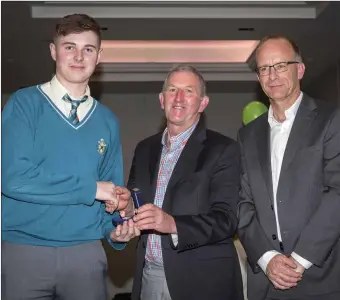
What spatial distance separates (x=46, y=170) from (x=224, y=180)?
0.83m

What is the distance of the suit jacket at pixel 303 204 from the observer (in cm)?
202

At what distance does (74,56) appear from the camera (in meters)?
1.81

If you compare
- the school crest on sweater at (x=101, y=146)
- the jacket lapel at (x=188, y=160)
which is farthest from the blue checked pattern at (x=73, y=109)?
the jacket lapel at (x=188, y=160)

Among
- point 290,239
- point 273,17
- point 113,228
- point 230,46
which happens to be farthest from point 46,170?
point 230,46

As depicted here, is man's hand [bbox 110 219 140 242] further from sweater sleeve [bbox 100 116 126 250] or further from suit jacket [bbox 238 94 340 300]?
suit jacket [bbox 238 94 340 300]

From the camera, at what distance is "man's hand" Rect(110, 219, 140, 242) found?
1896 millimetres

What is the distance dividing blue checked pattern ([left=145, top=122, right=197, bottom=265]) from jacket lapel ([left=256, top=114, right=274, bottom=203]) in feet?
1.05

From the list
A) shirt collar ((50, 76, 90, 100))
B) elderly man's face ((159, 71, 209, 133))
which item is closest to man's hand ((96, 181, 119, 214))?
shirt collar ((50, 76, 90, 100))

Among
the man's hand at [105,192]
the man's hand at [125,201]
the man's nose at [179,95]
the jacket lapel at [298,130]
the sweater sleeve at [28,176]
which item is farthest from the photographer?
the man's nose at [179,95]

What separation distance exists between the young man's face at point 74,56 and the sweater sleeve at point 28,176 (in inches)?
7.8

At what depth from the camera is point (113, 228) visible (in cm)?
196

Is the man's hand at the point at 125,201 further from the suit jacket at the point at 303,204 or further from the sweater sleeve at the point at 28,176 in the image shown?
the suit jacket at the point at 303,204

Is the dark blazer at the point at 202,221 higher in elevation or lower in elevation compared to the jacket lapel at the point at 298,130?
lower

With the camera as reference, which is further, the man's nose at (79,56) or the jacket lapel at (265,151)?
the jacket lapel at (265,151)
